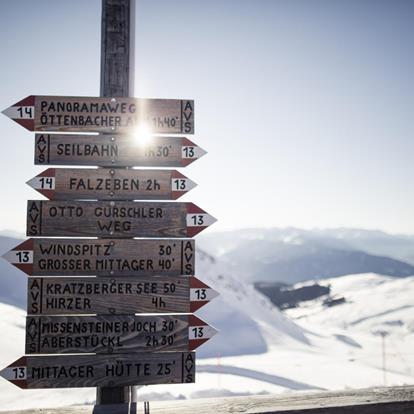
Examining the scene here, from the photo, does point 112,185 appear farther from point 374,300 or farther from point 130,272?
point 374,300

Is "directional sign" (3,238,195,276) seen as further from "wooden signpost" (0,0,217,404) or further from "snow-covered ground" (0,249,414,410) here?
"snow-covered ground" (0,249,414,410)

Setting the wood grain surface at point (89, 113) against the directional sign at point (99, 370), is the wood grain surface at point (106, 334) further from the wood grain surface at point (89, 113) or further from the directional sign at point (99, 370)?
the wood grain surface at point (89, 113)

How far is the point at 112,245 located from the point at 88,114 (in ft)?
3.89

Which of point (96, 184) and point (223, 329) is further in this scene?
point (223, 329)

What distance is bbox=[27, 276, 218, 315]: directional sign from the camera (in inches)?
136

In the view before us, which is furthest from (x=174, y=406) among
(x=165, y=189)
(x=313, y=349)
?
(x=313, y=349)

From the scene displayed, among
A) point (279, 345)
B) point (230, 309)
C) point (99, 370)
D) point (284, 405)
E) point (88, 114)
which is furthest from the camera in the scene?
point (230, 309)

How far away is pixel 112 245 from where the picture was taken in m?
3.54

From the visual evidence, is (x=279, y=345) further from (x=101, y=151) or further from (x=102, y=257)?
(x=101, y=151)

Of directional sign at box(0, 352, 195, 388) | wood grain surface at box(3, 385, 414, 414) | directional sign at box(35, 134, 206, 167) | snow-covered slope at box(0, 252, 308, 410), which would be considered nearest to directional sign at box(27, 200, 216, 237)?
directional sign at box(35, 134, 206, 167)

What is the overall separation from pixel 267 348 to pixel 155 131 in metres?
47.1

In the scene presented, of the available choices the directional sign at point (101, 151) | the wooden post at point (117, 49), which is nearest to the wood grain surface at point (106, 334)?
the directional sign at point (101, 151)

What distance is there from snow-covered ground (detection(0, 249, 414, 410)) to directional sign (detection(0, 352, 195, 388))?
1679cm

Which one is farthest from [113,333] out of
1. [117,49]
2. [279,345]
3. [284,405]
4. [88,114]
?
[279,345]
